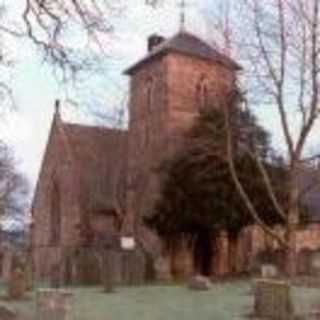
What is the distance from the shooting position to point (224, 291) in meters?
35.8

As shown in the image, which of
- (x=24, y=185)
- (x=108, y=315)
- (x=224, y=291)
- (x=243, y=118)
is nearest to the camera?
(x=108, y=315)

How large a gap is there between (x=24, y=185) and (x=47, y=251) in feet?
71.5

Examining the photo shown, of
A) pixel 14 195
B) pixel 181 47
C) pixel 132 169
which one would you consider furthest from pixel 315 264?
pixel 14 195

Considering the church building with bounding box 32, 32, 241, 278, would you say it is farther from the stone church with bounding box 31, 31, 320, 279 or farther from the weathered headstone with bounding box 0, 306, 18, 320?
the weathered headstone with bounding box 0, 306, 18, 320

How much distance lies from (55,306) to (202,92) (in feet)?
140

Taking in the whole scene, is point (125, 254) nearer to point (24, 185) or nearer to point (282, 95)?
point (282, 95)

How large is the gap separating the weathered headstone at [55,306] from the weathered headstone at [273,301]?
573 centimetres

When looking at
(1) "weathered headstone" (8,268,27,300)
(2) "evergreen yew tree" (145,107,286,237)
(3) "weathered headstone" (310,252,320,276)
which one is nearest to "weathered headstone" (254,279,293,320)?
(1) "weathered headstone" (8,268,27,300)

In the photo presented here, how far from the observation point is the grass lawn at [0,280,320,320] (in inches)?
974

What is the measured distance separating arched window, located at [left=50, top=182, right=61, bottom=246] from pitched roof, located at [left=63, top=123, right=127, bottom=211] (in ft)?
9.94

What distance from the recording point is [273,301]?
2388 centimetres

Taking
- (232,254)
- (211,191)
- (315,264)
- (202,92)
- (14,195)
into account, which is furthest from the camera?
(14,195)

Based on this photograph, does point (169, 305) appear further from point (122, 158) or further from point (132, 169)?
point (122, 158)

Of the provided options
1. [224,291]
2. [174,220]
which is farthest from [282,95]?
[174,220]
